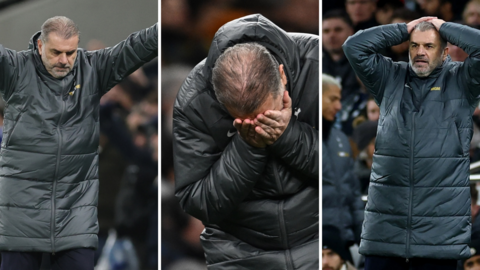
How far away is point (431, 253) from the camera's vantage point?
71.1 inches

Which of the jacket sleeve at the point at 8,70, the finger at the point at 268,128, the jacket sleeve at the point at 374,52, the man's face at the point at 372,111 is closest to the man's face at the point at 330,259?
the man's face at the point at 372,111

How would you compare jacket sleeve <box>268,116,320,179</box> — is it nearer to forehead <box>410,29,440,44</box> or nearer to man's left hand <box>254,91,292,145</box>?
man's left hand <box>254,91,292,145</box>

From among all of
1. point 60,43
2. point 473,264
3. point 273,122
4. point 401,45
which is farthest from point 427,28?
point 60,43

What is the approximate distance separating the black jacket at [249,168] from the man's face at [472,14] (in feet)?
2.27

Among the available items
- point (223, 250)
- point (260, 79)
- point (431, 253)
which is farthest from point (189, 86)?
point (431, 253)

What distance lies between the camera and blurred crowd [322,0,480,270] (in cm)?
215

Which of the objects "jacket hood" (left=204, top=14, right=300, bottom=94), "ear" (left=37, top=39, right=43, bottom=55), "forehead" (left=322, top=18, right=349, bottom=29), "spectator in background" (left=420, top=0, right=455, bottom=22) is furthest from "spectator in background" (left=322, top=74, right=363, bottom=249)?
"ear" (left=37, top=39, right=43, bottom=55)

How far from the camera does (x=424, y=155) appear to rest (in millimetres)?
1807

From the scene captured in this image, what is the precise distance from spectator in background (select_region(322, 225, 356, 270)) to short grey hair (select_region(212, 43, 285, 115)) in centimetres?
82

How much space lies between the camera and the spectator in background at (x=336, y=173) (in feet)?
7.03

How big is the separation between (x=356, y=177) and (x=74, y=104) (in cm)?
95

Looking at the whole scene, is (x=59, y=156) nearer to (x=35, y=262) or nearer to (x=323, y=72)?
(x=35, y=262)

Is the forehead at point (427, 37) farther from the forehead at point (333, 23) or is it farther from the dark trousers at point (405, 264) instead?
the dark trousers at point (405, 264)

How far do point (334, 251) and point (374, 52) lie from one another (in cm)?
71
